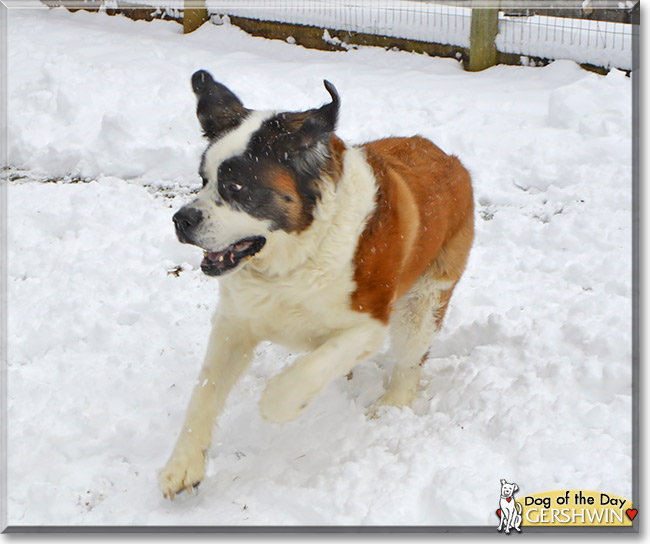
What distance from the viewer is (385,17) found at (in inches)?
359

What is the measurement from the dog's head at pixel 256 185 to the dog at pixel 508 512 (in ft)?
4.90

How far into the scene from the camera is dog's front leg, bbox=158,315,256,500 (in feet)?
11.2

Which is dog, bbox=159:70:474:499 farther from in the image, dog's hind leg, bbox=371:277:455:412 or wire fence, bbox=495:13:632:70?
wire fence, bbox=495:13:632:70

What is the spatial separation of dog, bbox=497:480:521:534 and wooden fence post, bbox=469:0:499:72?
6.17 meters

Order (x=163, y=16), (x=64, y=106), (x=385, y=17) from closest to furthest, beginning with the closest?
(x=64, y=106) < (x=385, y=17) < (x=163, y=16)

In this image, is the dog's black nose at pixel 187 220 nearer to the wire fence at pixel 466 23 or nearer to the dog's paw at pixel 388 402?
the dog's paw at pixel 388 402

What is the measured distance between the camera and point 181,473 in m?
3.41

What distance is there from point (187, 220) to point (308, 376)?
2.90 feet

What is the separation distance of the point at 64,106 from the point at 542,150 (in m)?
4.74

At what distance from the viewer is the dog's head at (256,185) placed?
3.24 metres

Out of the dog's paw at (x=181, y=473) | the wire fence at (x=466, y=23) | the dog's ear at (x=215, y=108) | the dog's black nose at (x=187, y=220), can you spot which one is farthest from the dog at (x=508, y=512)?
the wire fence at (x=466, y=23)

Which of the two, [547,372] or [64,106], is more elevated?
[64,106]

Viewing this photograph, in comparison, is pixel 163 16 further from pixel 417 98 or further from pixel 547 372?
pixel 547 372

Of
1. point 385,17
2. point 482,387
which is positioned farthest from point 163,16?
point 482,387
